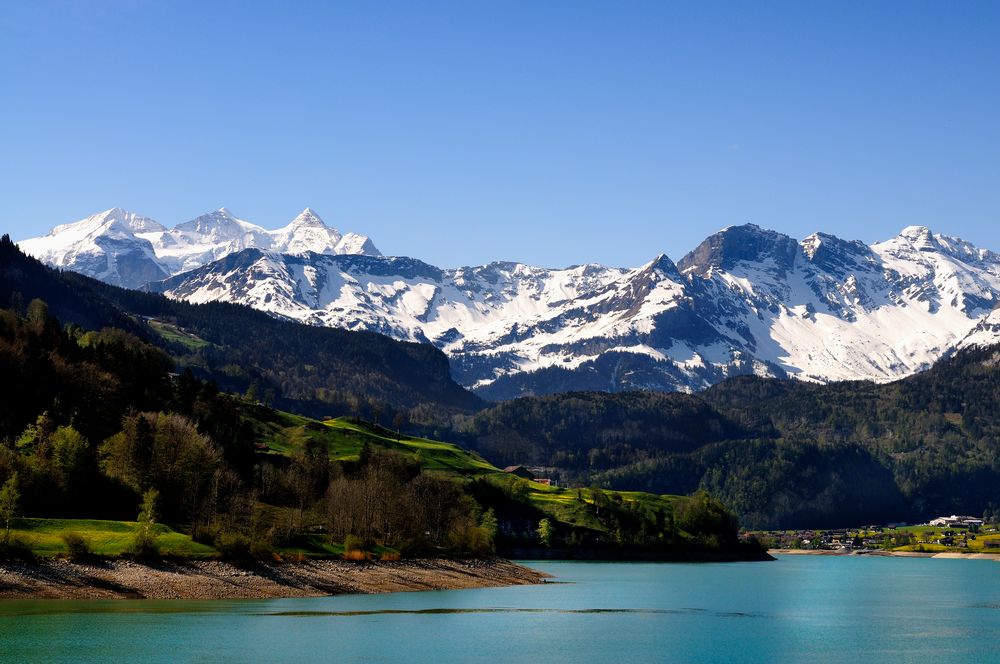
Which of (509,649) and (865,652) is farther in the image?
(865,652)

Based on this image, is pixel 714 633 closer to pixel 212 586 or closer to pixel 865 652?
pixel 865 652

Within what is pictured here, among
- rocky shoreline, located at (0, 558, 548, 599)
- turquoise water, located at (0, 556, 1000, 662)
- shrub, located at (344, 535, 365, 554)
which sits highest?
shrub, located at (344, 535, 365, 554)

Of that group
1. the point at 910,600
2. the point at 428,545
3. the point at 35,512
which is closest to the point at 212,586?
the point at 35,512

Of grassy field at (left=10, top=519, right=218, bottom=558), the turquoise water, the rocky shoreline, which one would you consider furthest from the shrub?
grassy field at (left=10, top=519, right=218, bottom=558)

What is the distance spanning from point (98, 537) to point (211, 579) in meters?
12.6

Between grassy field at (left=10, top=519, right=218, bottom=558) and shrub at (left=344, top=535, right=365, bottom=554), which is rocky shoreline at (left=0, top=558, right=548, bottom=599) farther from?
shrub at (left=344, top=535, right=365, bottom=554)

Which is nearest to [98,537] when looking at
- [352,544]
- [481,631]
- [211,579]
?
[211,579]

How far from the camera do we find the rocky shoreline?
406ft

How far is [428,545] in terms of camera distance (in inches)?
7579

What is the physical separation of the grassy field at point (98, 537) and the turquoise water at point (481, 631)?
10776 millimetres

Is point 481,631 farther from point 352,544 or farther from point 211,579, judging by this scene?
point 352,544

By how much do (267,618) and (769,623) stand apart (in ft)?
196

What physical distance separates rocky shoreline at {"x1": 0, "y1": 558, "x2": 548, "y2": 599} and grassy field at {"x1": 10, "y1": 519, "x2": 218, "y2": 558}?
1955mm

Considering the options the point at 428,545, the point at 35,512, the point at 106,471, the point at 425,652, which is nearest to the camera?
the point at 425,652
